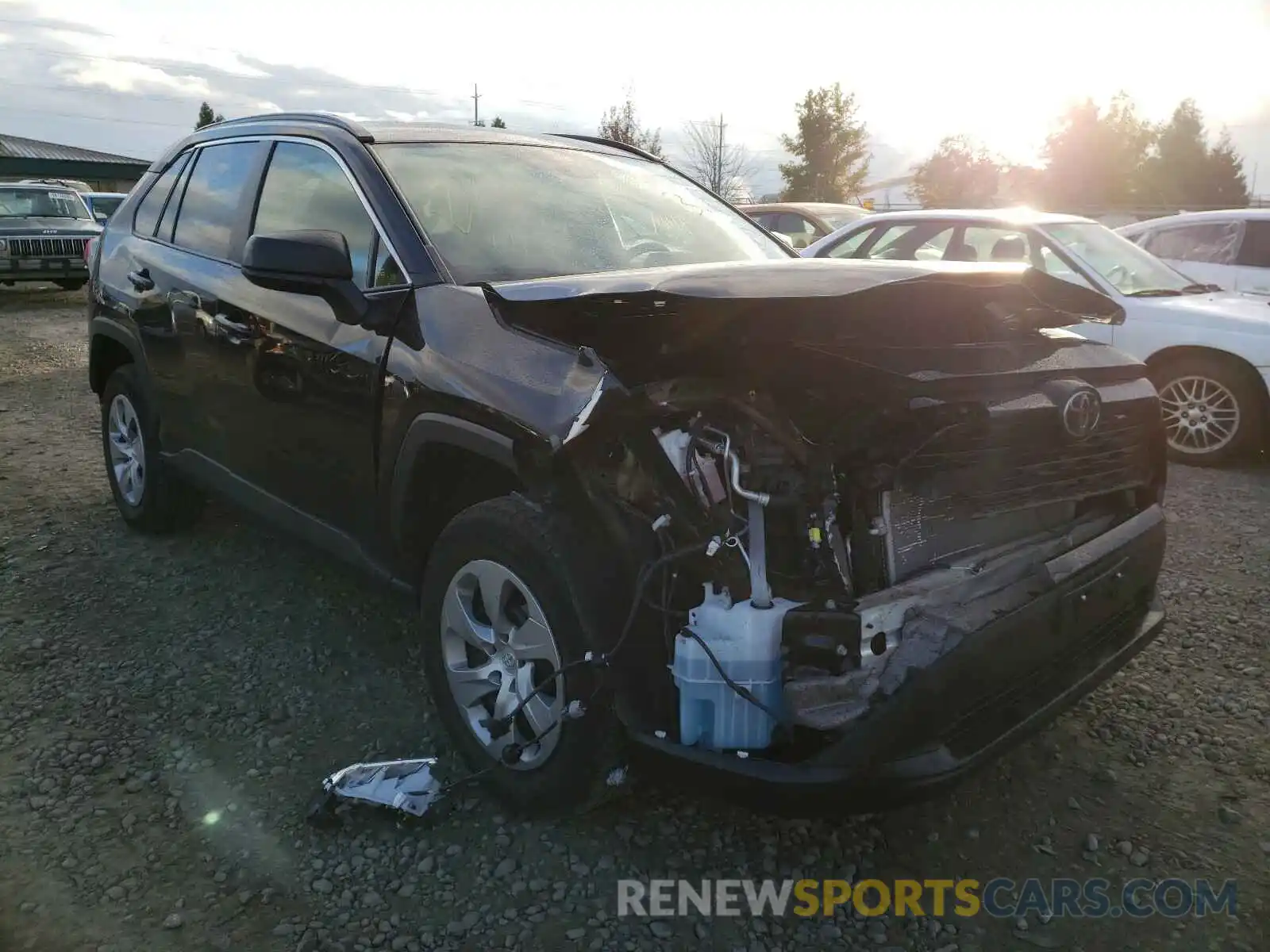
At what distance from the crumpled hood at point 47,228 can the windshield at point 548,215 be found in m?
15.5

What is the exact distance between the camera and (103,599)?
4312 mm

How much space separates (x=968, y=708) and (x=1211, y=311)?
5.63 meters

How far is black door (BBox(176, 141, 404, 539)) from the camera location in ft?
10.3

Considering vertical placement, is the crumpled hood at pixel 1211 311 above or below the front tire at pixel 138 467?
above

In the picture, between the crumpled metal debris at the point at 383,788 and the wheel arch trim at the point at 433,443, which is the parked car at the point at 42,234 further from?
the crumpled metal debris at the point at 383,788

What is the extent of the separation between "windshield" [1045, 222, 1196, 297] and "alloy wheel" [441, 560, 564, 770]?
18.9 ft

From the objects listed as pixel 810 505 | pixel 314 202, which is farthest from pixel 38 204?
pixel 810 505

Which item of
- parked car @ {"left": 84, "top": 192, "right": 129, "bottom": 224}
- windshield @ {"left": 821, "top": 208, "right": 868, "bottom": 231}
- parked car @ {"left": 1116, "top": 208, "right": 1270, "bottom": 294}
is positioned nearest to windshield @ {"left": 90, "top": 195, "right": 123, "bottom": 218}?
parked car @ {"left": 84, "top": 192, "right": 129, "bottom": 224}

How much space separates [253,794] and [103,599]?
1878mm

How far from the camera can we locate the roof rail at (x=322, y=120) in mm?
3480

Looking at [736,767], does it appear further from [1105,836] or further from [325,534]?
Result: [325,534]

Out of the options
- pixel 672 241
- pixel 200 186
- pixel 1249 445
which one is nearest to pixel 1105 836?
pixel 672 241

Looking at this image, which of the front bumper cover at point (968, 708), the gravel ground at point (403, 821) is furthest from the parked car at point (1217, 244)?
the front bumper cover at point (968, 708)

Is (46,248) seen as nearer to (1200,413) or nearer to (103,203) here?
(103,203)
